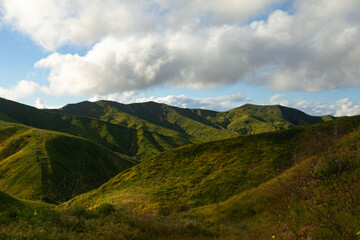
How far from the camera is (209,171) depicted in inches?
1708

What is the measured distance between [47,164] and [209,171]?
72.8 m

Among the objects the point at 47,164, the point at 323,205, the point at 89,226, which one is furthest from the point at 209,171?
the point at 47,164

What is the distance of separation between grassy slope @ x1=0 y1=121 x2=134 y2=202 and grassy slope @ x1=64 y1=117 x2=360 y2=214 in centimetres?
1735

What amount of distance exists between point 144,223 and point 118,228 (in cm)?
196

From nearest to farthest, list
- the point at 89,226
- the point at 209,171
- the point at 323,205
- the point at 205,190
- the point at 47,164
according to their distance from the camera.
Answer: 1. the point at 323,205
2. the point at 89,226
3. the point at 205,190
4. the point at 209,171
5. the point at 47,164

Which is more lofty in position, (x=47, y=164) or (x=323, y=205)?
(x=323, y=205)

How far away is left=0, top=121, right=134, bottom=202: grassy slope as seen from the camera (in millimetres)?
71125

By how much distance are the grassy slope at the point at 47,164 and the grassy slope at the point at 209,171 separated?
56.9 feet

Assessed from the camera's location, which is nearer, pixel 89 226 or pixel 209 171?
pixel 89 226

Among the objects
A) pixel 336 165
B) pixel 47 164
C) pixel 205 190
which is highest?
pixel 336 165

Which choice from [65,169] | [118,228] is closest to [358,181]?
[118,228]

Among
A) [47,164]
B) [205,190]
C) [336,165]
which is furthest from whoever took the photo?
[47,164]

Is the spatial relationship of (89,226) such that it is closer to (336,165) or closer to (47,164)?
(336,165)

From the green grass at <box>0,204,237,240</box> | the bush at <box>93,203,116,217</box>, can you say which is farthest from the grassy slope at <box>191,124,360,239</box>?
the bush at <box>93,203,116,217</box>
